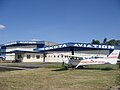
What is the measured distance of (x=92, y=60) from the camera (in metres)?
28.8

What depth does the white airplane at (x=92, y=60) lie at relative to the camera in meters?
28.3

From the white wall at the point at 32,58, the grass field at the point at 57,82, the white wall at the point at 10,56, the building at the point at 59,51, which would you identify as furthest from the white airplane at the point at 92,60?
the white wall at the point at 10,56

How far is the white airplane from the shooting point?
28.3 m

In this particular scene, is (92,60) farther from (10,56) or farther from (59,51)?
(10,56)

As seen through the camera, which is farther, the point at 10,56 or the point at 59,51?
the point at 10,56

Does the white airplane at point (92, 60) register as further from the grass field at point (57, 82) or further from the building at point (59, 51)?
the building at point (59, 51)

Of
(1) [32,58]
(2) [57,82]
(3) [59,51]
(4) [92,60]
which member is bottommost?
(2) [57,82]

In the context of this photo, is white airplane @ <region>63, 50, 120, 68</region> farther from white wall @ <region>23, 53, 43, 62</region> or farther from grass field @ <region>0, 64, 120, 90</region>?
white wall @ <region>23, 53, 43, 62</region>

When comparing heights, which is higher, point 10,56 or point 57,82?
point 10,56

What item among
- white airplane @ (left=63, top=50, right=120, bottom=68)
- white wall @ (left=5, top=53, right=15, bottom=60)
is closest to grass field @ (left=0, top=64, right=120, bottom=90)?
white airplane @ (left=63, top=50, right=120, bottom=68)

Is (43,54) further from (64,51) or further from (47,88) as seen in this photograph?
(47,88)

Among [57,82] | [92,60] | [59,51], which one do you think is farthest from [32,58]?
[57,82]

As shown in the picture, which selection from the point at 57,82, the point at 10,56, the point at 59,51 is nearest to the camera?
the point at 57,82

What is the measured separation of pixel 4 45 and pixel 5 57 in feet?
18.4
